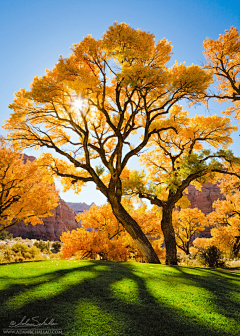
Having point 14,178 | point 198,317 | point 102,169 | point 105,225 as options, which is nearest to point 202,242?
point 105,225

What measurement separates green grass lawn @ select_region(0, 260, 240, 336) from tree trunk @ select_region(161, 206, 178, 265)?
5714 millimetres

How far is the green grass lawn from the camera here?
2.05 m

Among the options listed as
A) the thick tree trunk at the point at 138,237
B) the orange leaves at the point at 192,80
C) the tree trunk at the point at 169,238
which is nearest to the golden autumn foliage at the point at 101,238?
the tree trunk at the point at 169,238

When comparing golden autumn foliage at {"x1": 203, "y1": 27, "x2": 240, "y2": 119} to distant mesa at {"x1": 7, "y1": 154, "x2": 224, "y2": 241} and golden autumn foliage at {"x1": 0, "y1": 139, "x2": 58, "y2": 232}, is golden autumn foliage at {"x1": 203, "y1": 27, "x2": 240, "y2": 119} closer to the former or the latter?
golden autumn foliage at {"x1": 0, "y1": 139, "x2": 58, "y2": 232}

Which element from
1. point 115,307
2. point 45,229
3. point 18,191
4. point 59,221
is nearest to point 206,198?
point 59,221

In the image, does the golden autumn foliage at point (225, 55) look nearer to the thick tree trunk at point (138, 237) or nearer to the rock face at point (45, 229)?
the thick tree trunk at point (138, 237)

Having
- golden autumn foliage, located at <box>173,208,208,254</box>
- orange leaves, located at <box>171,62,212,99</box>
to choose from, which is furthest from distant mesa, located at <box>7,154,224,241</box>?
orange leaves, located at <box>171,62,212,99</box>

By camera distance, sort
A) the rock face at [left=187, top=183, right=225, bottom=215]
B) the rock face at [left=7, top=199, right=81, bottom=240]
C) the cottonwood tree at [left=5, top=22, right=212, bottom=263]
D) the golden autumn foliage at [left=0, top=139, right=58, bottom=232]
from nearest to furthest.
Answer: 1. the cottonwood tree at [left=5, top=22, right=212, bottom=263]
2. the golden autumn foliage at [left=0, top=139, right=58, bottom=232]
3. the rock face at [left=7, top=199, right=81, bottom=240]
4. the rock face at [left=187, top=183, right=225, bottom=215]

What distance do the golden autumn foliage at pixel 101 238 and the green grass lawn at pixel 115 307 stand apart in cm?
664

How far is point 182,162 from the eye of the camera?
9.22 metres

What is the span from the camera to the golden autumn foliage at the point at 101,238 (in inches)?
410

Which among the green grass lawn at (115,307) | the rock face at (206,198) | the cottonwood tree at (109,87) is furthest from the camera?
the rock face at (206,198)

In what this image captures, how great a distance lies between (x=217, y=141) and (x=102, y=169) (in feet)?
22.6

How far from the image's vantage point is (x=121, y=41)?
310 inches
